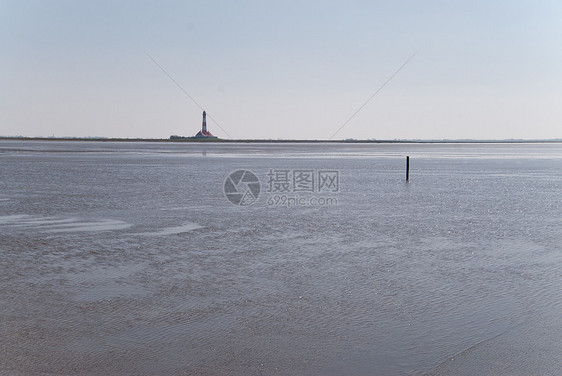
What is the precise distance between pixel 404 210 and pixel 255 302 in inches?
403

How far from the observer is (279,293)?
7.46m

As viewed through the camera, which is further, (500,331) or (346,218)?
(346,218)

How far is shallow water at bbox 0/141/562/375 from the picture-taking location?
5246 millimetres

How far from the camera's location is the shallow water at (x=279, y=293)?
207 inches

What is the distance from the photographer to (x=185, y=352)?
5.35 meters

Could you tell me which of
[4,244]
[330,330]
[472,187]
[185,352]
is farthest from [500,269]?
[472,187]

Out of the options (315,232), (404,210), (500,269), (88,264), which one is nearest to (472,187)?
(404,210)

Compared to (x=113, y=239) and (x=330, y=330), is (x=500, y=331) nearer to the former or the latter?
(x=330, y=330)

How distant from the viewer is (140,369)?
494 cm

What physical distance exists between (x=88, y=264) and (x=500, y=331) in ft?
20.5

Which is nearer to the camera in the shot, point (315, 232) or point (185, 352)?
point (185, 352)

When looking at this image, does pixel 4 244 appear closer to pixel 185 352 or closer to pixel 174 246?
pixel 174 246

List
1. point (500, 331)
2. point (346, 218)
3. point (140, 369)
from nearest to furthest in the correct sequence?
point (140, 369), point (500, 331), point (346, 218)

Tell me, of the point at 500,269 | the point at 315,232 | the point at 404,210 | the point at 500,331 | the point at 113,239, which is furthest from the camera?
the point at 404,210
